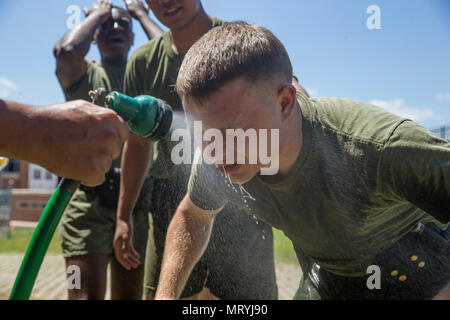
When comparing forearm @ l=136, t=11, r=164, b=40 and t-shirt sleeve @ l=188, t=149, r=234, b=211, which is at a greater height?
forearm @ l=136, t=11, r=164, b=40

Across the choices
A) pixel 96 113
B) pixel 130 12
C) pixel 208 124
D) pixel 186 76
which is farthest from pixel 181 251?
pixel 130 12

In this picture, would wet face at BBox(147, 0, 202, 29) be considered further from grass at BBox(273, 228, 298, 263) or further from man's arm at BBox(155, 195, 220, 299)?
grass at BBox(273, 228, 298, 263)

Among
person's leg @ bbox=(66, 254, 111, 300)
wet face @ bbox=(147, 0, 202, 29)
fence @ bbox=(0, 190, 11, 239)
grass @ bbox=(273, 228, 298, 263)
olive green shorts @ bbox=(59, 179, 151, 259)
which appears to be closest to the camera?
wet face @ bbox=(147, 0, 202, 29)

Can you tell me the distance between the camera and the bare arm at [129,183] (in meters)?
2.81

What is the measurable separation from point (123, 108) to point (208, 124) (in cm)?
38

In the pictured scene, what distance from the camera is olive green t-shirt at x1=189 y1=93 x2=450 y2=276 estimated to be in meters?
1.51

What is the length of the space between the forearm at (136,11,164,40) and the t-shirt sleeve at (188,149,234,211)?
5.18 ft

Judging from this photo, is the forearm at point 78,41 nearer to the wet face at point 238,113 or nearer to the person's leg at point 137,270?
the person's leg at point 137,270

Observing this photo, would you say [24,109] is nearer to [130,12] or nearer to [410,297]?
[410,297]

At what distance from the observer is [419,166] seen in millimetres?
1479

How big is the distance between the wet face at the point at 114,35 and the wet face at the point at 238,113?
2.24 m

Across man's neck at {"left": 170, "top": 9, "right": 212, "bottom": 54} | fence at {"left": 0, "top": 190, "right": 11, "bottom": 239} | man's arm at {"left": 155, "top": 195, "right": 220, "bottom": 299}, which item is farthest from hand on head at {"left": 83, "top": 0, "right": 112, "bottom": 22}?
fence at {"left": 0, "top": 190, "right": 11, "bottom": 239}

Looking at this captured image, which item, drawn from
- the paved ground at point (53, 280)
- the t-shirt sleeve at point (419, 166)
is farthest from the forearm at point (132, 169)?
the paved ground at point (53, 280)

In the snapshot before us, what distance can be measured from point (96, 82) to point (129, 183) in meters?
1.11
